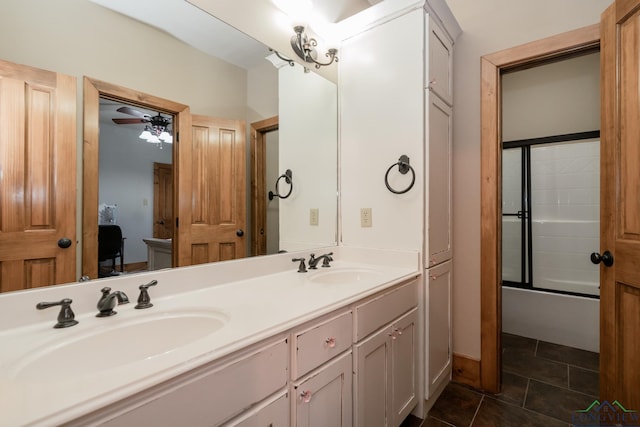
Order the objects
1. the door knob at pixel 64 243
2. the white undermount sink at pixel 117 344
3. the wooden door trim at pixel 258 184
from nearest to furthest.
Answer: the white undermount sink at pixel 117 344, the door knob at pixel 64 243, the wooden door trim at pixel 258 184

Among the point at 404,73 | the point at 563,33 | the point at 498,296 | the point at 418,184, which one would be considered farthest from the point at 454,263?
the point at 563,33

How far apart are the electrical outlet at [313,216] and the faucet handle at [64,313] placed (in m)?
1.27

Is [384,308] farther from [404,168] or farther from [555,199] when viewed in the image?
[555,199]

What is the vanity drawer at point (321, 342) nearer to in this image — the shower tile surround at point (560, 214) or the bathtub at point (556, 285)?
the bathtub at point (556, 285)

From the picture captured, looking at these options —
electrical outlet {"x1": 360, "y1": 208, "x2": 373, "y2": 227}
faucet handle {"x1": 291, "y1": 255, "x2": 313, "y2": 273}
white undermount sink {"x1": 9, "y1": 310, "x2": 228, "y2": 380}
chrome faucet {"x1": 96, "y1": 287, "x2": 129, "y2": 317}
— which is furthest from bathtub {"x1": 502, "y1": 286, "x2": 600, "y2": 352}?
chrome faucet {"x1": 96, "y1": 287, "x2": 129, "y2": 317}

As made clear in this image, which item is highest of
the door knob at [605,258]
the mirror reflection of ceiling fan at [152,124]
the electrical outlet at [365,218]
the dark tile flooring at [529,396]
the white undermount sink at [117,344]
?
the mirror reflection of ceiling fan at [152,124]

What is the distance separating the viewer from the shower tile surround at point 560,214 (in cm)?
287

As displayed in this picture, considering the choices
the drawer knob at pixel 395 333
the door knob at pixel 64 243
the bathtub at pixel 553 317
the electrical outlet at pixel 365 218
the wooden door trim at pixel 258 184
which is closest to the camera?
the door knob at pixel 64 243

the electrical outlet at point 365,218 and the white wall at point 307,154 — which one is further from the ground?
the white wall at point 307,154

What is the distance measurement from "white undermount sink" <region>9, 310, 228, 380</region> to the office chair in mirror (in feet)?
0.70

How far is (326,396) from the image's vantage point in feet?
3.44

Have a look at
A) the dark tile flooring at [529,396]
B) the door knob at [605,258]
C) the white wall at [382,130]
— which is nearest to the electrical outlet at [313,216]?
the white wall at [382,130]

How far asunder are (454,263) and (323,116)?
1352mm

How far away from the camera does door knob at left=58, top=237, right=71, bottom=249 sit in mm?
962
